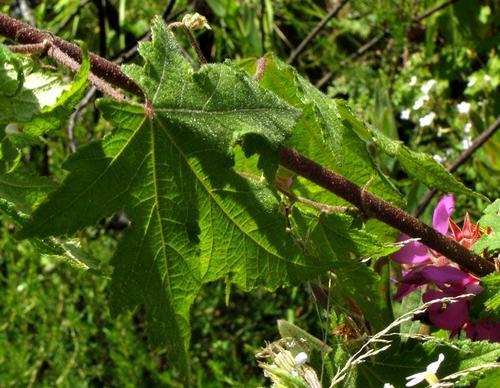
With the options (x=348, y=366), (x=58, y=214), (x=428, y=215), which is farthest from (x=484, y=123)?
(x=58, y=214)

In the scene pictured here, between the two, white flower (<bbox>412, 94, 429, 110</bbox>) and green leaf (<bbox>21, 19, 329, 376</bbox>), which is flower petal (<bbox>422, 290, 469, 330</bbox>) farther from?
white flower (<bbox>412, 94, 429, 110</bbox>)

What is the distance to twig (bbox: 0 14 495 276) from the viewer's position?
0.65 m

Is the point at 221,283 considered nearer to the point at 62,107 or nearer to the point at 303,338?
the point at 303,338

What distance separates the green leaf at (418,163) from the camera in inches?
28.6

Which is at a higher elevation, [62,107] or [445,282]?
[62,107]

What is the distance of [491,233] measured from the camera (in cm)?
75

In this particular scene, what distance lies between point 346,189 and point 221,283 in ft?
5.32

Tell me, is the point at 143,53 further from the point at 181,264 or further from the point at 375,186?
the point at 375,186

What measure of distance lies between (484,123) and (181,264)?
1.25 meters

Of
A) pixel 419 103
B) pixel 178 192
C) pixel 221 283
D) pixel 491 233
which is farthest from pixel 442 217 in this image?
pixel 221 283

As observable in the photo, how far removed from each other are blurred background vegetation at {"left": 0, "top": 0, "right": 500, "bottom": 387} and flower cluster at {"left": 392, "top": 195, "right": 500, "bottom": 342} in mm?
1012

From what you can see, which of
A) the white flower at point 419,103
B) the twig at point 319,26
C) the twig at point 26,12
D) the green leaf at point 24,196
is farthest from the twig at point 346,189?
the twig at point 26,12

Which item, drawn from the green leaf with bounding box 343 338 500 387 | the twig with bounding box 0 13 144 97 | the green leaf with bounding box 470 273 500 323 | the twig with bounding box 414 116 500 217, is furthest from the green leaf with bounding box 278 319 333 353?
the twig with bounding box 414 116 500 217

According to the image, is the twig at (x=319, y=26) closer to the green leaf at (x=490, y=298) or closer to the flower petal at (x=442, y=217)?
the flower petal at (x=442, y=217)
